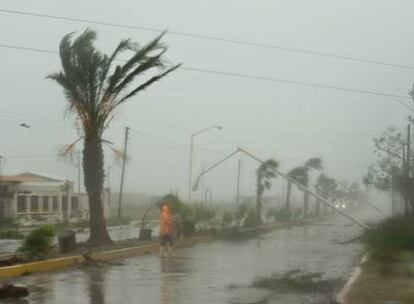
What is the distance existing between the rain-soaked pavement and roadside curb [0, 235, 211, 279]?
459 millimetres

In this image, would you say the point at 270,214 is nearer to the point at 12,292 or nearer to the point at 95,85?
the point at 95,85

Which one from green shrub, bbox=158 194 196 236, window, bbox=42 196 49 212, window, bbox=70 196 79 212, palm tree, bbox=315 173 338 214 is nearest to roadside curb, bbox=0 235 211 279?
green shrub, bbox=158 194 196 236

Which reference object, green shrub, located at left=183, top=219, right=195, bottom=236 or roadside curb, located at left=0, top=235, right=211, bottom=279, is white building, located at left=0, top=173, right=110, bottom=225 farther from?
roadside curb, located at left=0, top=235, right=211, bottom=279

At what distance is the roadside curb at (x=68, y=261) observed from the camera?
53.2ft

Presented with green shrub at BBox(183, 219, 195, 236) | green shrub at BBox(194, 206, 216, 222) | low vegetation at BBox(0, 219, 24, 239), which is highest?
green shrub at BBox(194, 206, 216, 222)

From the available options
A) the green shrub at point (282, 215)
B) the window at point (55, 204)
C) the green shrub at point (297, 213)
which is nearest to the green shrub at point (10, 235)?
the window at point (55, 204)

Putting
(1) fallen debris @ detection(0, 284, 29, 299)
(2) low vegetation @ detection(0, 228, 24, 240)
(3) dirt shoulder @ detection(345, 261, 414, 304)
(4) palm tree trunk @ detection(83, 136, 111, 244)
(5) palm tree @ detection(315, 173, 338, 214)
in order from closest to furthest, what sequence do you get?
(3) dirt shoulder @ detection(345, 261, 414, 304) → (1) fallen debris @ detection(0, 284, 29, 299) → (4) palm tree trunk @ detection(83, 136, 111, 244) → (2) low vegetation @ detection(0, 228, 24, 240) → (5) palm tree @ detection(315, 173, 338, 214)

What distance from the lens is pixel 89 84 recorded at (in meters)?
23.8

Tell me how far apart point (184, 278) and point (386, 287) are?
541cm

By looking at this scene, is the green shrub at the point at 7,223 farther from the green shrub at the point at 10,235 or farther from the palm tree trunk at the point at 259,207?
the palm tree trunk at the point at 259,207

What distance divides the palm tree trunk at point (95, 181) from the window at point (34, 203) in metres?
26.1

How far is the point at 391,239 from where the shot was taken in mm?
14891

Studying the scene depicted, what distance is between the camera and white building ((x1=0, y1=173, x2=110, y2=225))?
142ft

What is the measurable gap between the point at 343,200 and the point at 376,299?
7598cm
